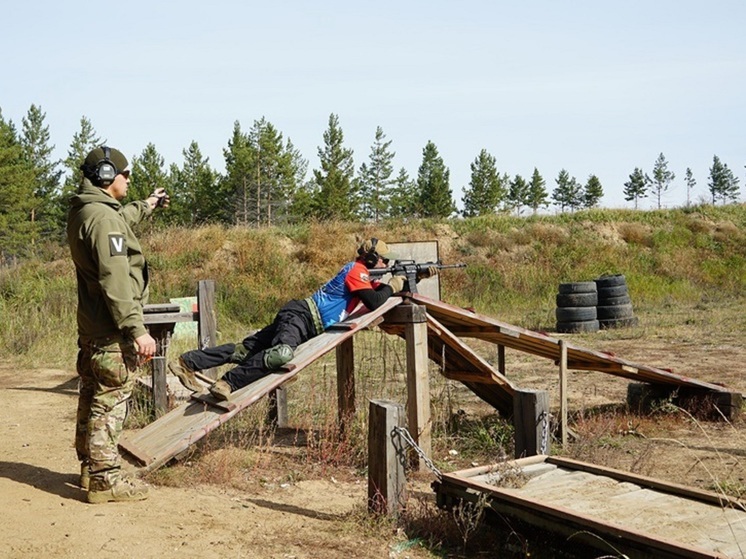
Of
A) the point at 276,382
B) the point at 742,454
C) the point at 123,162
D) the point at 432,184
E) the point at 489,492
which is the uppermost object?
the point at 432,184

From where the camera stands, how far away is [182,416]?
6699 mm

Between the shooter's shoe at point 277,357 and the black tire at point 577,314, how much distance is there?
532 inches

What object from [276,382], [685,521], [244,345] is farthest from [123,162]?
[685,521]

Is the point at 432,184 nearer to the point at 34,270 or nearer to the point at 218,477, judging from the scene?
the point at 34,270

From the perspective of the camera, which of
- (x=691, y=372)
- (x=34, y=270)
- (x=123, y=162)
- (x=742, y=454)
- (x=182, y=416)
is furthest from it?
(x=34, y=270)

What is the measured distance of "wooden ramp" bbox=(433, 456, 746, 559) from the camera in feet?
14.4

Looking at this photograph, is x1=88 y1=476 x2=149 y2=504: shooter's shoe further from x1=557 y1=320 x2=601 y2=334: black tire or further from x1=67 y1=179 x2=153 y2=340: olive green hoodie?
x1=557 y1=320 x2=601 y2=334: black tire

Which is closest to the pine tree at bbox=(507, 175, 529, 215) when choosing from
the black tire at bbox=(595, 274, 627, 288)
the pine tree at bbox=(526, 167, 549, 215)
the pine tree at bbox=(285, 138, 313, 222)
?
the pine tree at bbox=(526, 167, 549, 215)

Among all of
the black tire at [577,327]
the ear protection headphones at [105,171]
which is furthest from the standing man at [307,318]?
the black tire at [577,327]

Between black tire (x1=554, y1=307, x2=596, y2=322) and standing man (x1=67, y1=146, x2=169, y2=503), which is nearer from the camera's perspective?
standing man (x1=67, y1=146, x2=169, y2=503)

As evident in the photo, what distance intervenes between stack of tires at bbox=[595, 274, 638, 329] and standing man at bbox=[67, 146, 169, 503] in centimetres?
1580

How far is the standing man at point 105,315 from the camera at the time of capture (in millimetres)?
5402

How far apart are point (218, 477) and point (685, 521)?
12.1ft

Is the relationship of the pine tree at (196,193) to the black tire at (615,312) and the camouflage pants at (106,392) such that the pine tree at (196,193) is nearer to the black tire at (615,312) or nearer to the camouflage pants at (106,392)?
the black tire at (615,312)
